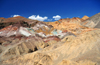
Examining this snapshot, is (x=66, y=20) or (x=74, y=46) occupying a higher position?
(x=66, y=20)

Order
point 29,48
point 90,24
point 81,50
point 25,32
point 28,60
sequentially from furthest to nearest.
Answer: point 90,24 < point 25,32 < point 29,48 < point 28,60 < point 81,50

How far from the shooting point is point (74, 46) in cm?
510

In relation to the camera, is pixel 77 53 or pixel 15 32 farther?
pixel 15 32

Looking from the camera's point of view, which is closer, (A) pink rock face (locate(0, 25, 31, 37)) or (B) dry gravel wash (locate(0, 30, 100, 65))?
(B) dry gravel wash (locate(0, 30, 100, 65))

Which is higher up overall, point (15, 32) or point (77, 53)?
point (15, 32)

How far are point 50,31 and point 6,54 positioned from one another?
1315 centimetres

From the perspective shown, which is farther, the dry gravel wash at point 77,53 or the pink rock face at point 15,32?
the pink rock face at point 15,32

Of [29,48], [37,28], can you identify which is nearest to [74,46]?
[29,48]

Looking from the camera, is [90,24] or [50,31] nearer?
[50,31]

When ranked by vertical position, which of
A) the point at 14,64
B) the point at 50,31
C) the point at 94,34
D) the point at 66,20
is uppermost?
the point at 66,20

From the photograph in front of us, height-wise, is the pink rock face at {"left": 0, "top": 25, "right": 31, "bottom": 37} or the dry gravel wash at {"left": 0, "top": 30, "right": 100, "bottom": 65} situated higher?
the pink rock face at {"left": 0, "top": 25, "right": 31, "bottom": 37}

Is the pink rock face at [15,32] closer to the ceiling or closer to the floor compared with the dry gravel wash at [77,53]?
closer to the ceiling

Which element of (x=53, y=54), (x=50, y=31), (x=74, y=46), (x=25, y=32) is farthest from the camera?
(x=50, y=31)

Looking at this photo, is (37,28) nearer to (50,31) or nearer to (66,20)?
(50,31)
